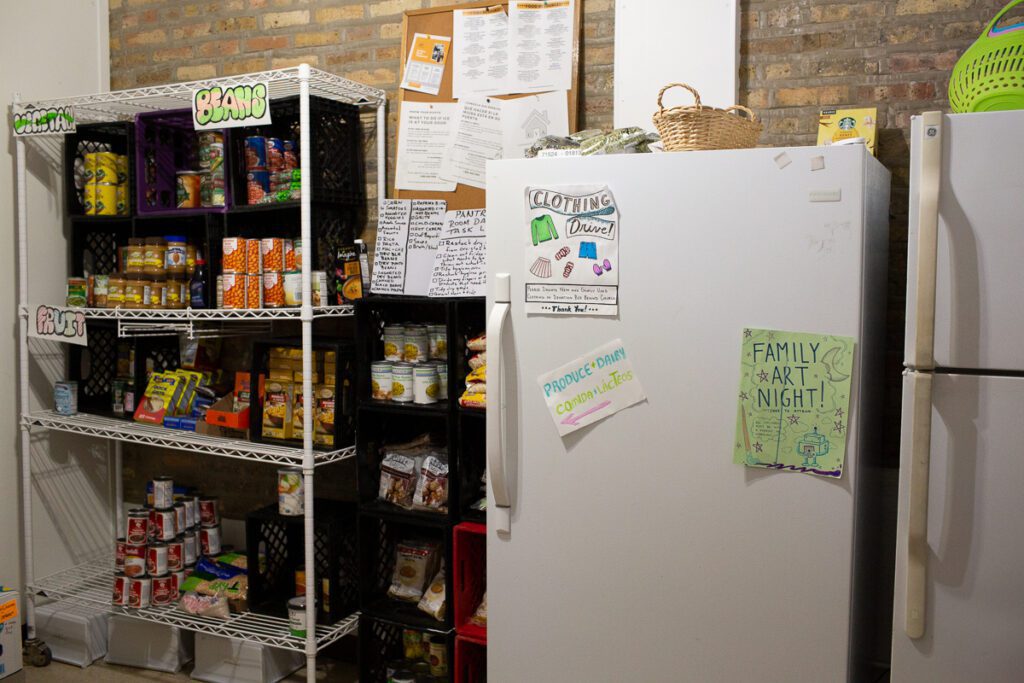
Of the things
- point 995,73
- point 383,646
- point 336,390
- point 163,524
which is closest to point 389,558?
point 383,646

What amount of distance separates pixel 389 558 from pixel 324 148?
1390 mm

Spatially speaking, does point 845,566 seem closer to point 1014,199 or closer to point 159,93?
point 1014,199

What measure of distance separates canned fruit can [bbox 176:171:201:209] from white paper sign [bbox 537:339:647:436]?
5.56ft

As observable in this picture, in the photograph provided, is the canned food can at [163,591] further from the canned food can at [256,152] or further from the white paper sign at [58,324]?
the canned food can at [256,152]

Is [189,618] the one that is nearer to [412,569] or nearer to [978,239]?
[412,569]

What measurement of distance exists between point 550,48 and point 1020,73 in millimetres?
1393

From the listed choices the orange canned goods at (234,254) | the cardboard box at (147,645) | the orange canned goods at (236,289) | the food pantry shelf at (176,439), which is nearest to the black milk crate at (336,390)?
the food pantry shelf at (176,439)

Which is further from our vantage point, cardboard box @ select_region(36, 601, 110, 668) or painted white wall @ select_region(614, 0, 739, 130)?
cardboard box @ select_region(36, 601, 110, 668)

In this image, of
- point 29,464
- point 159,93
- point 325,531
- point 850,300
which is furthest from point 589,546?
point 29,464

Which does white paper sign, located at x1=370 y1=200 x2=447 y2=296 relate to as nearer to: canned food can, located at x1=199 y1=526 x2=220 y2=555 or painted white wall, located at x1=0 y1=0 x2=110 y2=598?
canned food can, located at x1=199 y1=526 x2=220 y2=555

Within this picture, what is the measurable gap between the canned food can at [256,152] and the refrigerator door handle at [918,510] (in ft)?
7.20

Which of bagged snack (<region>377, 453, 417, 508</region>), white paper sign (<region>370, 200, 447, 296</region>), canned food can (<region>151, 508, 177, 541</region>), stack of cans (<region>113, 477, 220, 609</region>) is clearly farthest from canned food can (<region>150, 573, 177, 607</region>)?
white paper sign (<region>370, 200, 447, 296</region>)

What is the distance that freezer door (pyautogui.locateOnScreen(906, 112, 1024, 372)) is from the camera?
175 centimetres

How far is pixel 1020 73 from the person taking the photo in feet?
6.40
